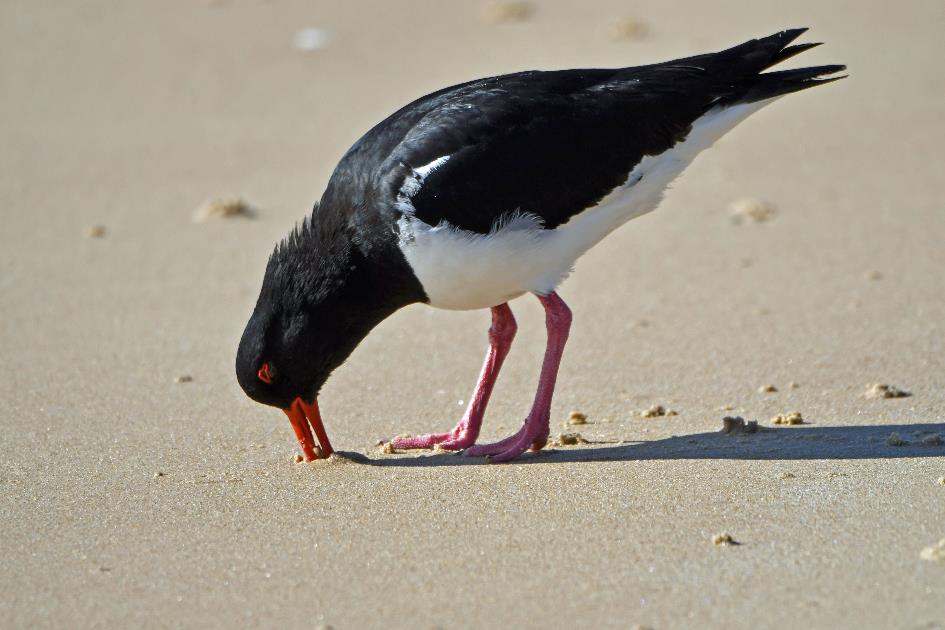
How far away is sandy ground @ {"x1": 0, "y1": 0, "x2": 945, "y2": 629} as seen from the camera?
4.75 m

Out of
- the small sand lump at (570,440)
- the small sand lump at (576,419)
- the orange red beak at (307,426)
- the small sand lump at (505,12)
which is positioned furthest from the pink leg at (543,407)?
the small sand lump at (505,12)

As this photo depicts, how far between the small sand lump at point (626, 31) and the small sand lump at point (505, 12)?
1214 mm

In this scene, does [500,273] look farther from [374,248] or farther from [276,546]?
[276,546]

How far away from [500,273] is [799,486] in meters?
1.65

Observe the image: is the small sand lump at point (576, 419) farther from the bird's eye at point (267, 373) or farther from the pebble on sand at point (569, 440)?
the bird's eye at point (267, 373)

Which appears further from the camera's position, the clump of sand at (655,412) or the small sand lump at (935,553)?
the clump of sand at (655,412)

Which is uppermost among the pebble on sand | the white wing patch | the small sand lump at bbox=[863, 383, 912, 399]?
the white wing patch

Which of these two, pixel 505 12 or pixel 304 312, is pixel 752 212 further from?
pixel 505 12

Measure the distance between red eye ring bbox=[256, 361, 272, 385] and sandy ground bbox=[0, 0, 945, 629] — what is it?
1.41ft

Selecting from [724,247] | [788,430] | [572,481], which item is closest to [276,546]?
[572,481]

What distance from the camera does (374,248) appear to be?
5.91 metres

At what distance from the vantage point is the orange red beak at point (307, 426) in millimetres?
6051

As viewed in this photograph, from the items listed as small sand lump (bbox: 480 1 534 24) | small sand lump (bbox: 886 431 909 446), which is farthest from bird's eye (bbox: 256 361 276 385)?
small sand lump (bbox: 480 1 534 24)

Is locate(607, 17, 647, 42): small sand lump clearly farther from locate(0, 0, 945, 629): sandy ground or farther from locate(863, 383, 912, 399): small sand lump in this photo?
locate(863, 383, 912, 399): small sand lump
